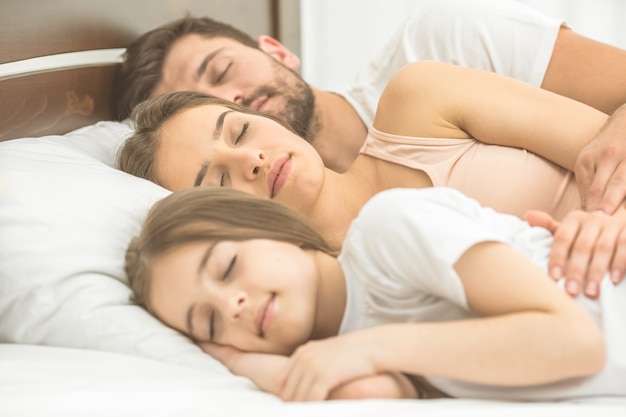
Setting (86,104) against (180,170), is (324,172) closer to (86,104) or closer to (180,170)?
(180,170)

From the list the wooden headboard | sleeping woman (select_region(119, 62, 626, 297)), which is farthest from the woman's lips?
the wooden headboard

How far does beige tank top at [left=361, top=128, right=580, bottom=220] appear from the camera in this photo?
5.05 feet

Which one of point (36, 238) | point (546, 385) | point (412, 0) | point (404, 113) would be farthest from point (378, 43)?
point (546, 385)

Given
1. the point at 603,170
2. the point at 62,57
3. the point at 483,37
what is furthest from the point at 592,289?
the point at 62,57

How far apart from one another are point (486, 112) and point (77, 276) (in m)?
0.85

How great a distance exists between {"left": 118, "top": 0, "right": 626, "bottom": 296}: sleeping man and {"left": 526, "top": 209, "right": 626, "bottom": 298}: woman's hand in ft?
2.18

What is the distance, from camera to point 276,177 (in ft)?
5.08

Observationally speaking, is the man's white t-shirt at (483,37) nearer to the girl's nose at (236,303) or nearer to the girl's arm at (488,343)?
the girl's arm at (488,343)

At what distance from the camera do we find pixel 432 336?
40.9 inches

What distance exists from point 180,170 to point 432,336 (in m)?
0.75

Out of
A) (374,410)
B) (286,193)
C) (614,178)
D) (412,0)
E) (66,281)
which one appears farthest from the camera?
(412,0)

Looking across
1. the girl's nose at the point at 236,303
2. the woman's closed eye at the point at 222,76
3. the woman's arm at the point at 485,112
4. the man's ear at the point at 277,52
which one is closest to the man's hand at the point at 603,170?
the woman's arm at the point at 485,112

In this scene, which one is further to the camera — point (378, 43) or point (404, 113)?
point (378, 43)

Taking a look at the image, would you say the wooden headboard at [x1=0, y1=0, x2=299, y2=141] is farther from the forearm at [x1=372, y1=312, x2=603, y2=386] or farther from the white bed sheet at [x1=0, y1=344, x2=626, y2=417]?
the forearm at [x1=372, y1=312, x2=603, y2=386]
